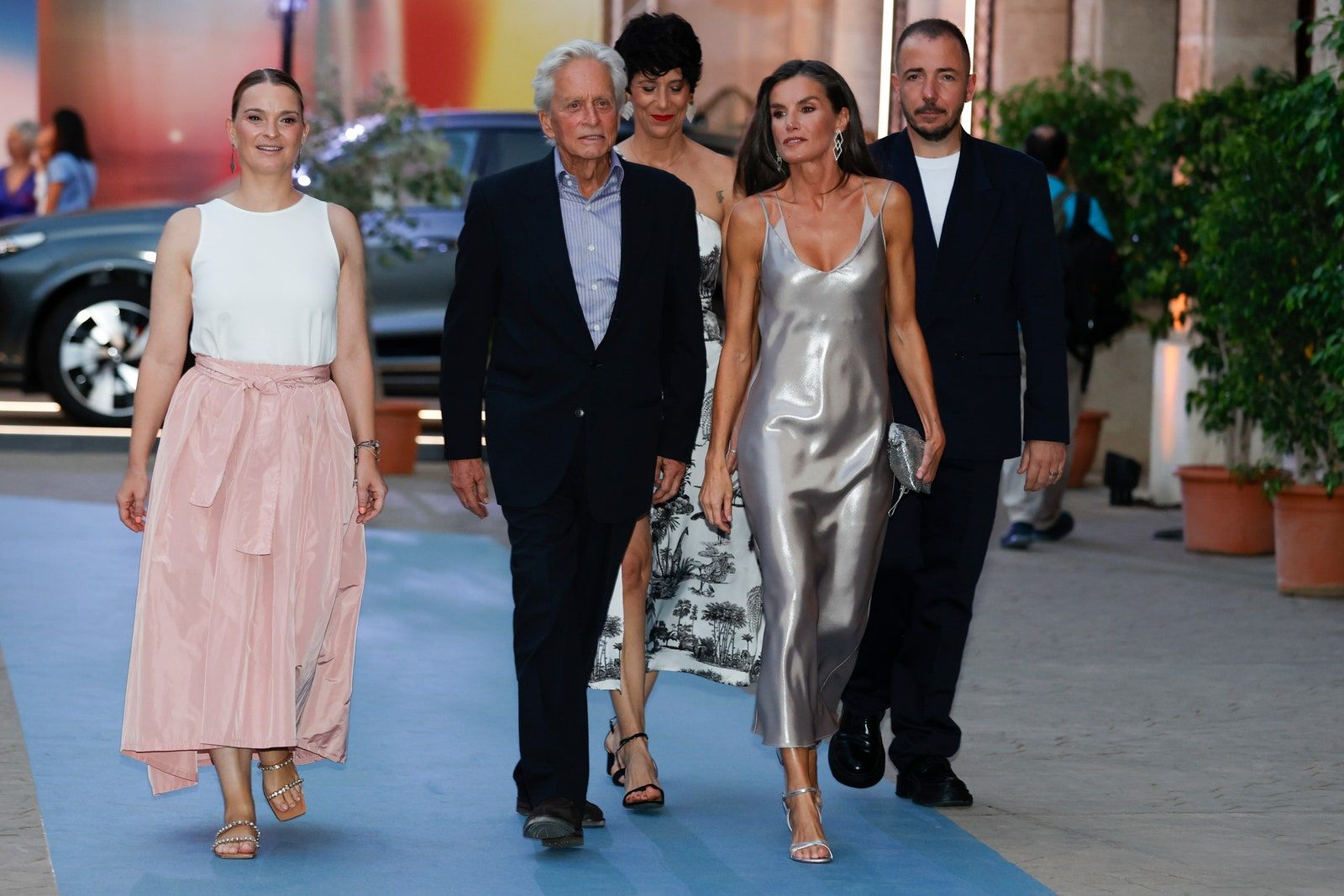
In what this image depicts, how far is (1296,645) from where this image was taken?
7898mm

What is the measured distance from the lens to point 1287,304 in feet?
28.6

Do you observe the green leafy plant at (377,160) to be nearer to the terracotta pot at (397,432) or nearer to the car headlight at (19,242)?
the terracotta pot at (397,432)

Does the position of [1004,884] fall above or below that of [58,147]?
below

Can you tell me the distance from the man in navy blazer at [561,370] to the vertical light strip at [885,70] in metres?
9.06

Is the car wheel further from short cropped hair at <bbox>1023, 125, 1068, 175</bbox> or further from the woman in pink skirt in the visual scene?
the woman in pink skirt

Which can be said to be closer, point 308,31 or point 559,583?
point 559,583

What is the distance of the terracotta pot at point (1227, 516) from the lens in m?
10.3

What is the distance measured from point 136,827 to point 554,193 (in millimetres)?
1740

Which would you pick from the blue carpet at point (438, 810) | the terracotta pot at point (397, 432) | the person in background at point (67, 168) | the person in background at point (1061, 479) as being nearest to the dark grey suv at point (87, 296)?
the terracotta pot at point (397, 432)

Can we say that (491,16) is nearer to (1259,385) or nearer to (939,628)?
(1259,385)

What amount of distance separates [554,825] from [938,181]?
1886 millimetres

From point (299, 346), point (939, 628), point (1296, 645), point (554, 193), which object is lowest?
point (1296, 645)

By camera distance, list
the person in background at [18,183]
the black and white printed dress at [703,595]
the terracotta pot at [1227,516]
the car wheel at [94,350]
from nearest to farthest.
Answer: the black and white printed dress at [703,595] < the terracotta pot at [1227,516] < the car wheel at [94,350] < the person in background at [18,183]

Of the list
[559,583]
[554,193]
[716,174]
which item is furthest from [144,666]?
[716,174]
